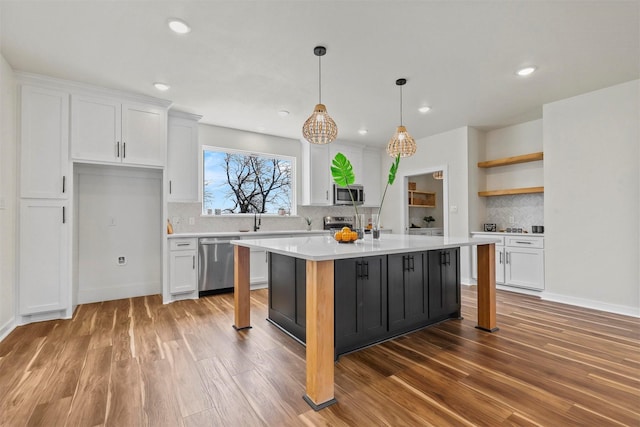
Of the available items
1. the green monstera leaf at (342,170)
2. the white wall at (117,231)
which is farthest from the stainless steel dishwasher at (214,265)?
the green monstera leaf at (342,170)

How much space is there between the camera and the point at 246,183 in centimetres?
531

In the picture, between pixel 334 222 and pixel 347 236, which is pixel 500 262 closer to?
pixel 334 222

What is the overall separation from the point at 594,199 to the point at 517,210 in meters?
1.25

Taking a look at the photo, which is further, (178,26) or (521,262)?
(521,262)

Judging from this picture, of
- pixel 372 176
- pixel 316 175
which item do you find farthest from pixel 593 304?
pixel 316 175

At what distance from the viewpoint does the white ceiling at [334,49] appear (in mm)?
2186

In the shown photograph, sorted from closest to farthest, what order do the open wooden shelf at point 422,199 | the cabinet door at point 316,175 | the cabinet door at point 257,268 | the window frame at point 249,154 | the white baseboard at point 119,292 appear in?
the white baseboard at point 119,292 → the cabinet door at point 257,268 → the window frame at point 249,154 → the cabinet door at point 316,175 → the open wooden shelf at point 422,199

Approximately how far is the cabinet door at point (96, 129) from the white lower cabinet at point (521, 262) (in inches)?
201

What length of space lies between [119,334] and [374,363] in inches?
93.6

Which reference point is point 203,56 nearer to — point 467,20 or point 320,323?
point 467,20

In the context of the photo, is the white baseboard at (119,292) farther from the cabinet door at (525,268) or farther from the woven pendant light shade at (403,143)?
the cabinet door at (525,268)

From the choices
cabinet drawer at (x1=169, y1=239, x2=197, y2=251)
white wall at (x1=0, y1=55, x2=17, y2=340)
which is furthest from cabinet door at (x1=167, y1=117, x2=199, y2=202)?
white wall at (x1=0, y1=55, x2=17, y2=340)

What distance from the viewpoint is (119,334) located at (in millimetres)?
2855

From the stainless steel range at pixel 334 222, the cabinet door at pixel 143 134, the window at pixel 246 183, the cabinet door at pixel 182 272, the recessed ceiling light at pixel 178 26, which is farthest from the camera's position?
the stainless steel range at pixel 334 222
